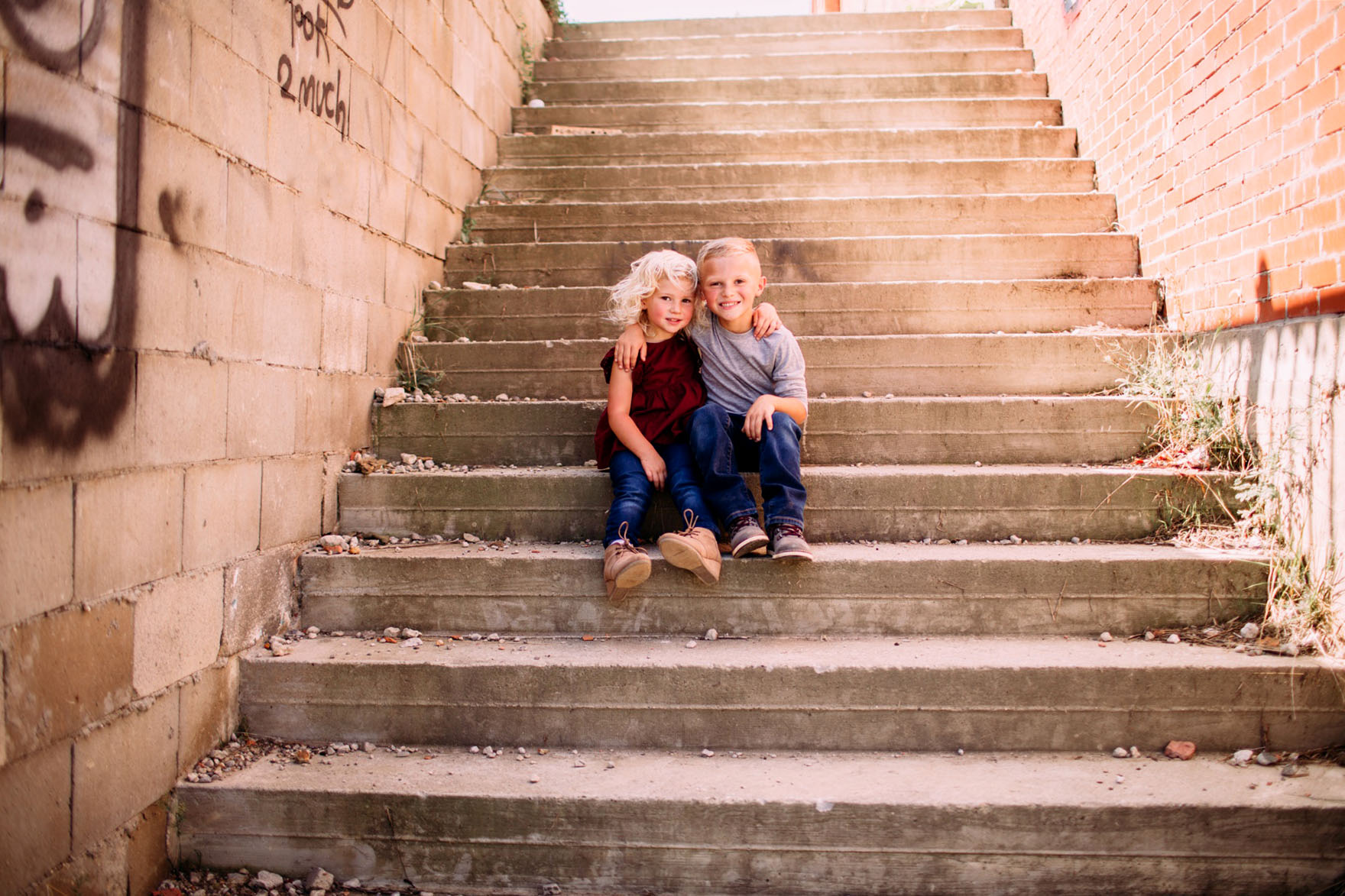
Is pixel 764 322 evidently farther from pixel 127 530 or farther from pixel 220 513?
pixel 127 530

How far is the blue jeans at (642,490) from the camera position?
2662 mm

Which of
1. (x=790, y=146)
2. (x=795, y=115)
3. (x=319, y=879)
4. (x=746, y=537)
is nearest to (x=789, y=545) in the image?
(x=746, y=537)

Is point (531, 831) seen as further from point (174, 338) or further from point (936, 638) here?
point (174, 338)

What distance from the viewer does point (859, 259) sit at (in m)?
4.16

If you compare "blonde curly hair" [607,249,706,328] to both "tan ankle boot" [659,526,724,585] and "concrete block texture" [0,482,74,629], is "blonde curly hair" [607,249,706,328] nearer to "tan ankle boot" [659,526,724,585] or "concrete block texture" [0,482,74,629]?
"tan ankle boot" [659,526,724,585]

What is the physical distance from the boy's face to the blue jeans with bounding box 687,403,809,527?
1.30 feet

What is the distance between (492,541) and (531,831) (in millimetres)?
1121

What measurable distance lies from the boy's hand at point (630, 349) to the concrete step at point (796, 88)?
327 cm

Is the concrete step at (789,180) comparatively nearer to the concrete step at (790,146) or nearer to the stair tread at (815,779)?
the concrete step at (790,146)

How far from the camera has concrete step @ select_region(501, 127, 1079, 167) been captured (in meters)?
4.88

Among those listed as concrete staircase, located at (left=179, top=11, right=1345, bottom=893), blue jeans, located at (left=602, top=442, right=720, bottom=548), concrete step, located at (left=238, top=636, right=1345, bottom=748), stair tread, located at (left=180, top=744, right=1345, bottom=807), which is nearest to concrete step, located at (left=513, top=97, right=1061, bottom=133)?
concrete staircase, located at (left=179, top=11, right=1345, bottom=893)

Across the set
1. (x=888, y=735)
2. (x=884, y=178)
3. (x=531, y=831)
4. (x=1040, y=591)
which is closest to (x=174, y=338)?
(x=531, y=831)

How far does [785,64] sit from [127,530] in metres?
5.26

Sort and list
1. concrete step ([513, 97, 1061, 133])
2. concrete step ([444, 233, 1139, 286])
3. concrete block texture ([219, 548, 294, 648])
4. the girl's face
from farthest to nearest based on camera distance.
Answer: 1. concrete step ([513, 97, 1061, 133])
2. concrete step ([444, 233, 1139, 286])
3. the girl's face
4. concrete block texture ([219, 548, 294, 648])
